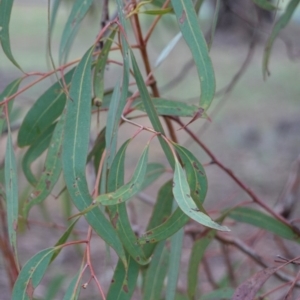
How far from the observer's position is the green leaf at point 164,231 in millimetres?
723

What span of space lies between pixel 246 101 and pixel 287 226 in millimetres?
3815

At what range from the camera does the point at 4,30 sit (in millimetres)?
812

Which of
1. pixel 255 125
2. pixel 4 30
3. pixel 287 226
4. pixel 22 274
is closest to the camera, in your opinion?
pixel 22 274

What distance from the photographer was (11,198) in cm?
74

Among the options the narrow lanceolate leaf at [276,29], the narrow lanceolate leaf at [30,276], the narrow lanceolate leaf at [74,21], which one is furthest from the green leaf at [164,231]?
the narrow lanceolate leaf at [276,29]

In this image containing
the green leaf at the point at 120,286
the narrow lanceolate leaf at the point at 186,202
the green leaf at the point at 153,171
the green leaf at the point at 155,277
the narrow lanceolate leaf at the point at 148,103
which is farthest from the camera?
the green leaf at the point at 153,171

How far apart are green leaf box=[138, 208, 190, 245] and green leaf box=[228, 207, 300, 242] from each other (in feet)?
1.29

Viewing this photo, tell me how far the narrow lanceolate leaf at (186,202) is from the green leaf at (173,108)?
0.19 meters

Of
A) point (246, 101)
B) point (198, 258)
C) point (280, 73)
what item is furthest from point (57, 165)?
point (280, 73)

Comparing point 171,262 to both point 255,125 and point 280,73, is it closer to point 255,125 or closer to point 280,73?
point 255,125

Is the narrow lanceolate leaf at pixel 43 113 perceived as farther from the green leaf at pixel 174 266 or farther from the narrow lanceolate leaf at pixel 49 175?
the green leaf at pixel 174 266

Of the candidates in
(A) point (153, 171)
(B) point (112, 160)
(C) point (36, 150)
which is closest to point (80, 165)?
(B) point (112, 160)

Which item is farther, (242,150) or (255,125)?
(255,125)

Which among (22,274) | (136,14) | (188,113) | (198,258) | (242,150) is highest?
(136,14)
